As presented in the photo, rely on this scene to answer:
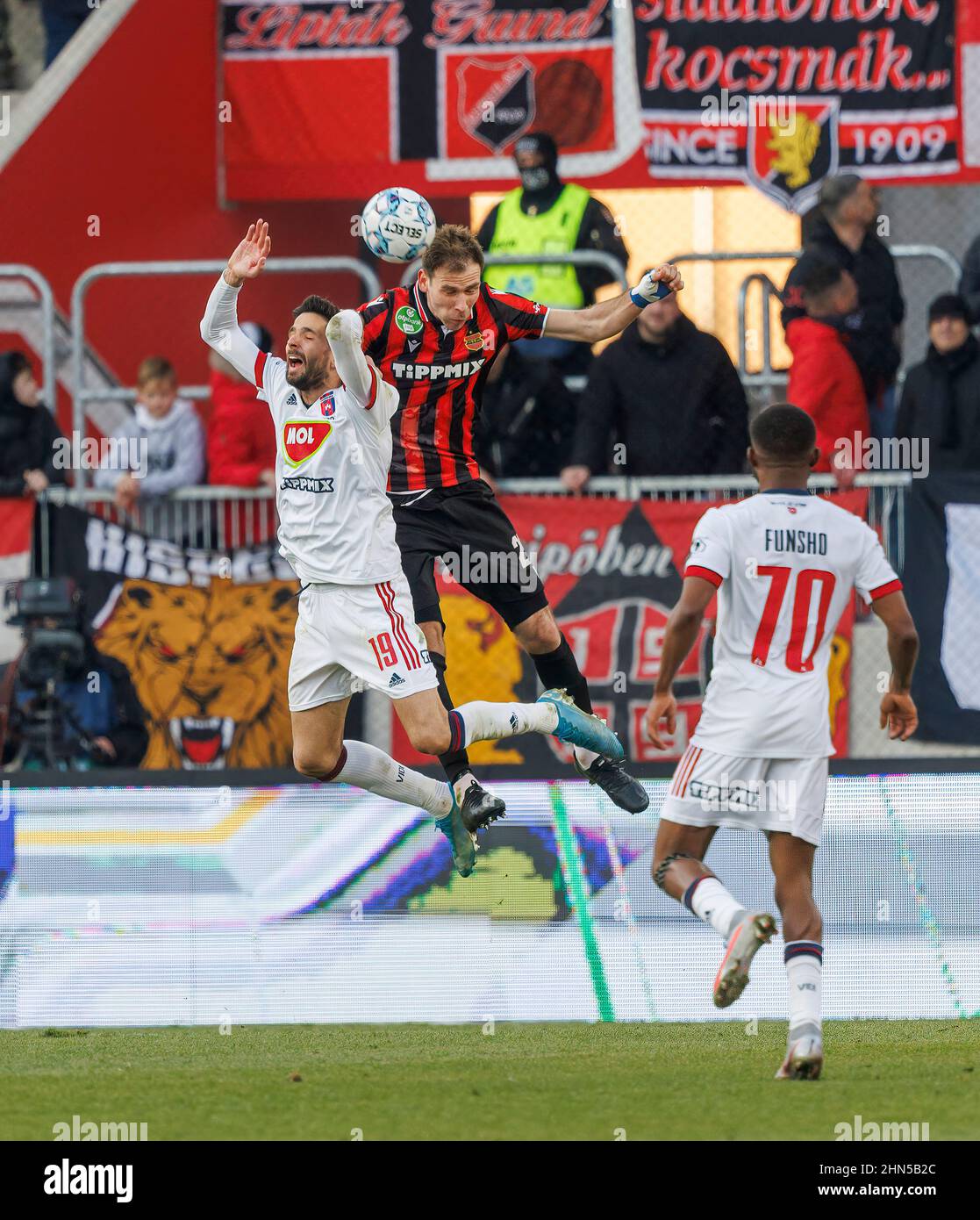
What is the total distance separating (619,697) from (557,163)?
155 inches

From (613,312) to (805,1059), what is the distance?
286 cm

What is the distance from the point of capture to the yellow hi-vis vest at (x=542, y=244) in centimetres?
1172

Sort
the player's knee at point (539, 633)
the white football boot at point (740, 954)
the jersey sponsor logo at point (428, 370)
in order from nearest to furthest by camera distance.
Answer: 1. the white football boot at point (740, 954)
2. the jersey sponsor logo at point (428, 370)
3. the player's knee at point (539, 633)

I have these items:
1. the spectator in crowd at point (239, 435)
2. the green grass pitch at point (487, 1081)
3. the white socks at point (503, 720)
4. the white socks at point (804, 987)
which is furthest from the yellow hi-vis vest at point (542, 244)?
the white socks at point (804, 987)

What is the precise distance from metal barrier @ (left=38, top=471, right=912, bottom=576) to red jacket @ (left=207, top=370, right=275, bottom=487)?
98mm

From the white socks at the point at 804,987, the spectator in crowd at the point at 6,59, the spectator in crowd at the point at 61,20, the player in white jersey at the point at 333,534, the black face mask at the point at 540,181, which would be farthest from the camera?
the spectator in crowd at the point at 6,59

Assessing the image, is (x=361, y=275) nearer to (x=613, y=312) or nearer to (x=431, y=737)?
(x=613, y=312)

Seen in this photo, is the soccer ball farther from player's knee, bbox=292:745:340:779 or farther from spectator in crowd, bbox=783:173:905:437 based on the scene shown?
spectator in crowd, bbox=783:173:905:437

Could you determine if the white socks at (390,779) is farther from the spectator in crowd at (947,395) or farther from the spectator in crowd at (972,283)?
the spectator in crowd at (972,283)

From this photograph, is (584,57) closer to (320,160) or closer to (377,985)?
(320,160)

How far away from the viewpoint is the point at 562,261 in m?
11.5

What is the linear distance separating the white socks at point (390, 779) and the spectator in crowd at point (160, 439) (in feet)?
12.2

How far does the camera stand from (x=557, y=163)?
536 inches

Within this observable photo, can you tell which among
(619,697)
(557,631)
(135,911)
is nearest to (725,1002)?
(557,631)
